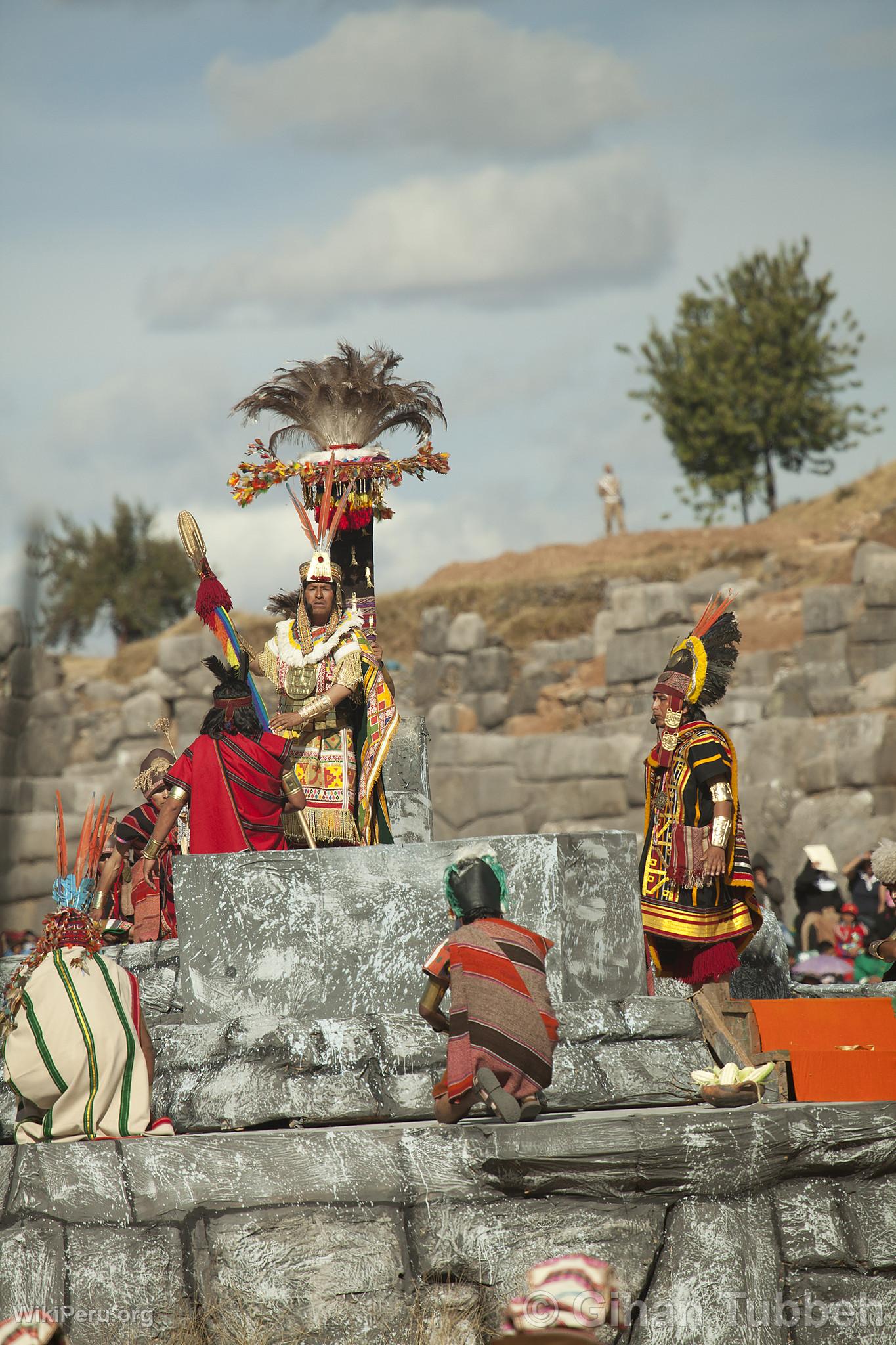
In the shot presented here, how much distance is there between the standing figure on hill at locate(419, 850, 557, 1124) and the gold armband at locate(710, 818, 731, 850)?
1.71 meters

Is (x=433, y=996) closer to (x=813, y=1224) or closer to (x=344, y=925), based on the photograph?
(x=344, y=925)

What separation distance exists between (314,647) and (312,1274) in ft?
11.4

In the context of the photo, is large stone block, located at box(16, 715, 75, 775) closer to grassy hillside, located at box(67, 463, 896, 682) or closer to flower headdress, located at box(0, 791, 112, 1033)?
grassy hillside, located at box(67, 463, 896, 682)

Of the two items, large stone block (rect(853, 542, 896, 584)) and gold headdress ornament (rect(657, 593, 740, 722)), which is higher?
large stone block (rect(853, 542, 896, 584))

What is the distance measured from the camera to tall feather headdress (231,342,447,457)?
7.93 m

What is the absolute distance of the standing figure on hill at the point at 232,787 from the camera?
658 centimetres

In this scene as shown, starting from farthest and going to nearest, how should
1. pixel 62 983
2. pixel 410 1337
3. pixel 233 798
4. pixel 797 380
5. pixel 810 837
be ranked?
pixel 797 380 < pixel 810 837 < pixel 233 798 < pixel 62 983 < pixel 410 1337

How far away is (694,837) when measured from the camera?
6.55 m

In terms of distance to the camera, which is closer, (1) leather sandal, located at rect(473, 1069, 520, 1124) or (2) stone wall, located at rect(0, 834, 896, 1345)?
(2) stone wall, located at rect(0, 834, 896, 1345)

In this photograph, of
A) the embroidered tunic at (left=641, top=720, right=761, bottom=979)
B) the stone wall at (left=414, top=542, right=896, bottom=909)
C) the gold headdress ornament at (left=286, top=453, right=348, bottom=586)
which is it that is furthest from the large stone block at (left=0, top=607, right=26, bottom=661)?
the embroidered tunic at (left=641, top=720, right=761, bottom=979)

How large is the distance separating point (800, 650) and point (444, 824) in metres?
5.40

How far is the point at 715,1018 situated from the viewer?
18.6 ft

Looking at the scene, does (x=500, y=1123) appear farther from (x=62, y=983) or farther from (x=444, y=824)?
(x=444, y=824)

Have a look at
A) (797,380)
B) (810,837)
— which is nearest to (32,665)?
(810,837)
